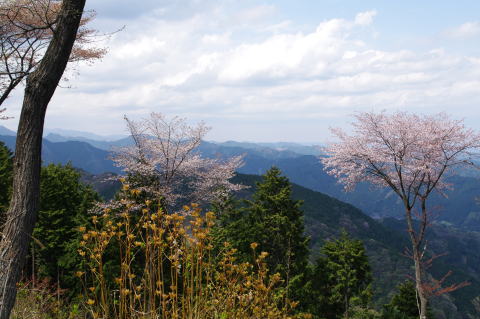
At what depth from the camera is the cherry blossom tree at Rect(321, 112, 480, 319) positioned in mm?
17000

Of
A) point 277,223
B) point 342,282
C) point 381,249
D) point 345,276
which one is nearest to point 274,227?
point 277,223

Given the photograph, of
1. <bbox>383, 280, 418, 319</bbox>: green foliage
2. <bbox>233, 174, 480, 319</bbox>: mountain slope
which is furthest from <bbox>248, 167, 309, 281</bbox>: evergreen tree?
<bbox>233, 174, 480, 319</bbox>: mountain slope

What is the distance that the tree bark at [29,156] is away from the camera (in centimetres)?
507

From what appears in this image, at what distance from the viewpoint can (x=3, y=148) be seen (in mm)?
32375

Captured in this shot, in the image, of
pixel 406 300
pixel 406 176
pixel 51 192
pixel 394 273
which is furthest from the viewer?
pixel 394 273

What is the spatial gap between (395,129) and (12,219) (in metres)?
17.1

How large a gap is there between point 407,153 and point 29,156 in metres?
16.5

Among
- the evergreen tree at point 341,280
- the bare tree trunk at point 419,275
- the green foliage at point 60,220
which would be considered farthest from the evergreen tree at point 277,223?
the green foliage at point 60,220

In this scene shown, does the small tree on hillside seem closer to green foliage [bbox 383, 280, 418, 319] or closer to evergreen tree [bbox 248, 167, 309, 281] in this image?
green foliage [bbox 383, 280, 418, 319]

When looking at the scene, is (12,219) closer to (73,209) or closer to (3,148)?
(73,209)

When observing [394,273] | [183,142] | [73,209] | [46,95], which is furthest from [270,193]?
[394,273]

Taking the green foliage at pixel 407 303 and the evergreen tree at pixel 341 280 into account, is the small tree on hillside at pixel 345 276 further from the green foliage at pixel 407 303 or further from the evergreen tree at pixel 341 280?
the green foliage at pixel 407 303

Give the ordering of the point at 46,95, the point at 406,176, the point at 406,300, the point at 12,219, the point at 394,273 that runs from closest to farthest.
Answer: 1. the point at 12,219
2. the point at 46,95
3. the point at 406,176
4. the point at 406,300
5. the point at 394,273

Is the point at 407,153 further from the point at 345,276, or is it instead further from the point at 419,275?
the point at 345,276
